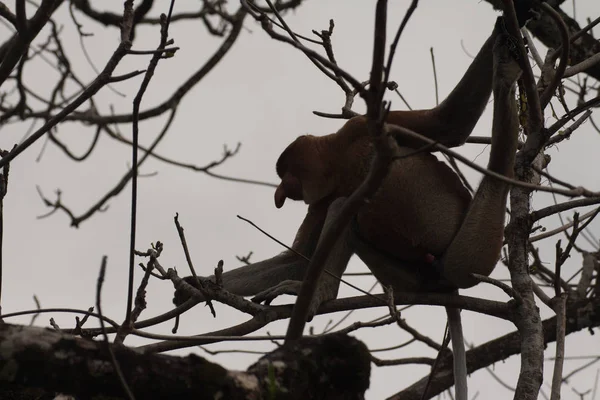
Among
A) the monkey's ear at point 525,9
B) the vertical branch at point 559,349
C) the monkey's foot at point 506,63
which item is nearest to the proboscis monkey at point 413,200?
the monkey's foot at point 506,63

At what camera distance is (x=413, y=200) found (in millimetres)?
4352

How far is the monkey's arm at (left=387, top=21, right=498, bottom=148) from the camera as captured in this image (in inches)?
157

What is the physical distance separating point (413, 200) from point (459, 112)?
1.71 ft

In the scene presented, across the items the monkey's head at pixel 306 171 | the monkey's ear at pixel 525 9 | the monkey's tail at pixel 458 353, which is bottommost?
the monkey's tail at pixel 458 353

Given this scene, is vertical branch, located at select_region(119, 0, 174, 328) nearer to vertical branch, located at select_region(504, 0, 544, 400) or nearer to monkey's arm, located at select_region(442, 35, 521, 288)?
vertical branch, located at select_region(504, 0, 544, 400)

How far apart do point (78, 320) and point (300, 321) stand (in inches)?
43.9

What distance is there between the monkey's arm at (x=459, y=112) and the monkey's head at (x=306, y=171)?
0.49 meters

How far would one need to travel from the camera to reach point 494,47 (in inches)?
147

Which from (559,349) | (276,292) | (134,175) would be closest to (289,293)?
(276,292)

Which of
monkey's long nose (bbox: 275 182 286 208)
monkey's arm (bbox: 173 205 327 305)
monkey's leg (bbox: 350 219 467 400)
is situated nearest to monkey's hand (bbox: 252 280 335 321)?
monkey's leg (bbox: 350 219 467 400)

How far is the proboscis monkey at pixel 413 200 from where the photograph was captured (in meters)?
3.88

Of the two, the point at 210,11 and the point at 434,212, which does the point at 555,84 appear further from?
the point at 210,11

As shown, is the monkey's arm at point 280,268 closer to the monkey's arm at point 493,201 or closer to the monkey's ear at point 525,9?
the monkey's arm at point 493,201

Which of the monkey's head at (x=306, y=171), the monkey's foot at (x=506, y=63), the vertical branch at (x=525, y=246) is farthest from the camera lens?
the monkey's head at (x=306, y=171)
